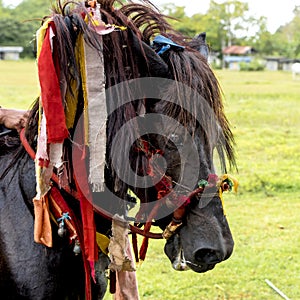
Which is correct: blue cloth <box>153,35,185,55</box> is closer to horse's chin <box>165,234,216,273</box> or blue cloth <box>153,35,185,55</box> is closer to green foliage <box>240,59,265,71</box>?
horse's chin <box>165,234,216,273</box>

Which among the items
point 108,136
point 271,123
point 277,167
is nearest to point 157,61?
point 108,136

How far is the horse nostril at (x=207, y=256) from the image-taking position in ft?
6.10

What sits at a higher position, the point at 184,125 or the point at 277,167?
the point at 184,125

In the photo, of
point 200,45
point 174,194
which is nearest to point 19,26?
point 200,45

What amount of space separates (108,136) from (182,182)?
0.31 m

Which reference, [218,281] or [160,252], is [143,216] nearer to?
[218,281]

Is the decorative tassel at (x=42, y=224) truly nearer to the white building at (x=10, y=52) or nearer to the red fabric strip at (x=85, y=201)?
the red fabric strip at (x=85, y=201)

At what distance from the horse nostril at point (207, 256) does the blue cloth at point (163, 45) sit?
70cm

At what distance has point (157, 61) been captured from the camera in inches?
76.4

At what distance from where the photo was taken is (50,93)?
1.92 meters

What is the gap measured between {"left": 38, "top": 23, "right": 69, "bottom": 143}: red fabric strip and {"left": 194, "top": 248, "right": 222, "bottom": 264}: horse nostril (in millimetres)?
619

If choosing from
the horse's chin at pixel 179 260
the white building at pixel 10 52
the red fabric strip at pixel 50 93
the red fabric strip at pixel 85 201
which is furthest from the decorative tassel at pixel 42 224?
the white building at pixel 10 52

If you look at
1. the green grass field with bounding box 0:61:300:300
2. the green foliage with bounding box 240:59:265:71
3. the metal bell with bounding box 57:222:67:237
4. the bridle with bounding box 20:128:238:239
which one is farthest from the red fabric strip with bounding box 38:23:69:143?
the green foliage with bounding box 240:59:265:71

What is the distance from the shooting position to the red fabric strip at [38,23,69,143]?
6.27ft
